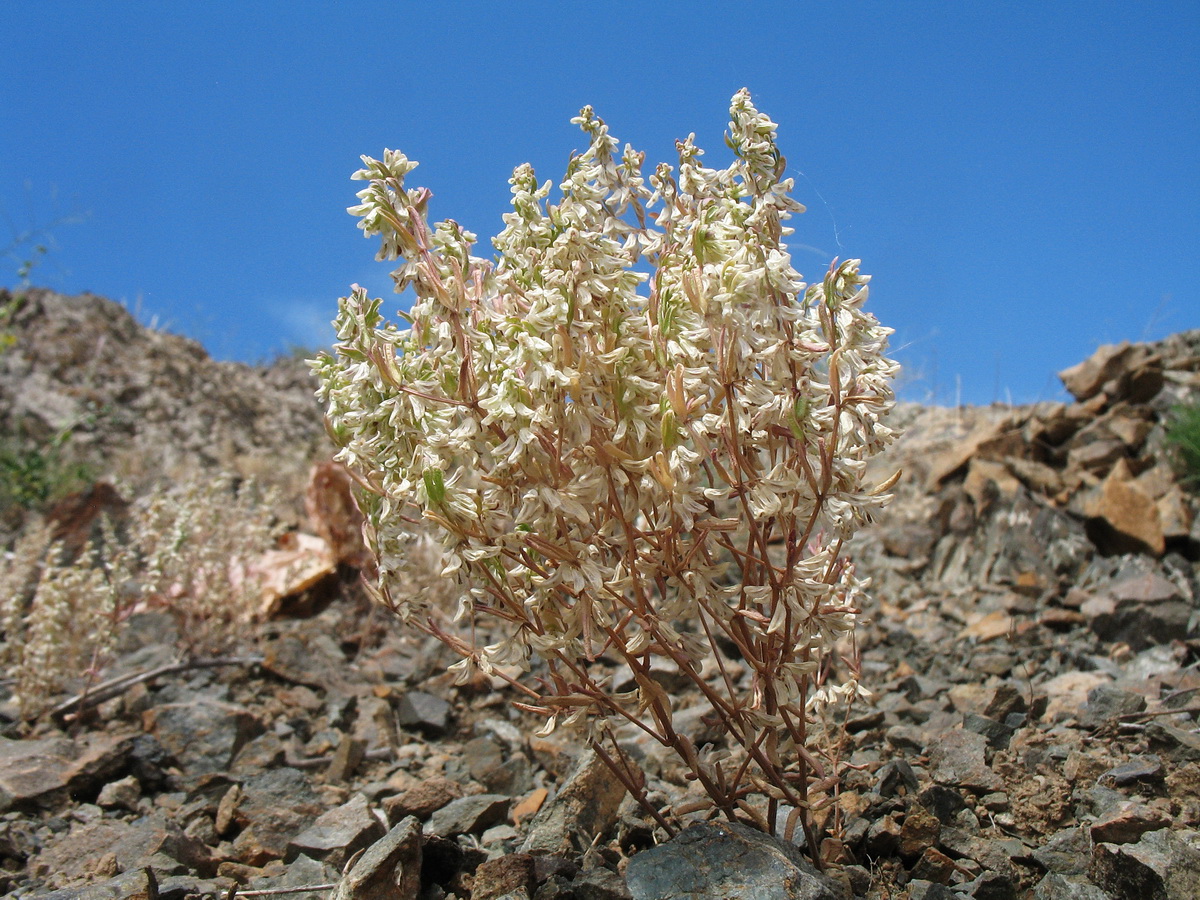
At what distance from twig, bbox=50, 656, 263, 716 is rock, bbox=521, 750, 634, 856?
294 cm

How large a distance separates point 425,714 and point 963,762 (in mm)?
2561

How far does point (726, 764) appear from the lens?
305 centimetres

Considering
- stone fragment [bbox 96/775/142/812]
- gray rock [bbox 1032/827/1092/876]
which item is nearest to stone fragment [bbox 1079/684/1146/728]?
gray rock [bbox 1032/827/1092/876]

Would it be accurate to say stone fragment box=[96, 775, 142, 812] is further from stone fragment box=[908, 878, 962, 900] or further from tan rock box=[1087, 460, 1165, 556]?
tan rock box=[1087, 460, 1165, 556]

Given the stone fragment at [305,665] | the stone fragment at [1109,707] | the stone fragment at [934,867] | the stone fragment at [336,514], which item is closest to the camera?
the stone fragment at [934,867]

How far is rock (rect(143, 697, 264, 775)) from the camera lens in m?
3.97

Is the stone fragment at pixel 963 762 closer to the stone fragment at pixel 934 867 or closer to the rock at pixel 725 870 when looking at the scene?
the stone fragment at pixel 934 867

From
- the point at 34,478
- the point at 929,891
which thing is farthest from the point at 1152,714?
the point at 34,478

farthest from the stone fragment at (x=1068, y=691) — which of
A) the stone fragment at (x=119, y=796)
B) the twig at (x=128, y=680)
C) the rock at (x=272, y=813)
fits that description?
the twig at (x=128, y=680)

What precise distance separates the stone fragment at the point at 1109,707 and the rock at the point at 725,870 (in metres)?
1.84

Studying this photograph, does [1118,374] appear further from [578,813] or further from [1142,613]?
[578,813]

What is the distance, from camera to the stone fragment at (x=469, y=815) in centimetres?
297

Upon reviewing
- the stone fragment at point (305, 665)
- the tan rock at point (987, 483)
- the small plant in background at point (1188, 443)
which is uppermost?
the small plant in background at point (1188, 443)

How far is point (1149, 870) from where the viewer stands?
2.25 meters
